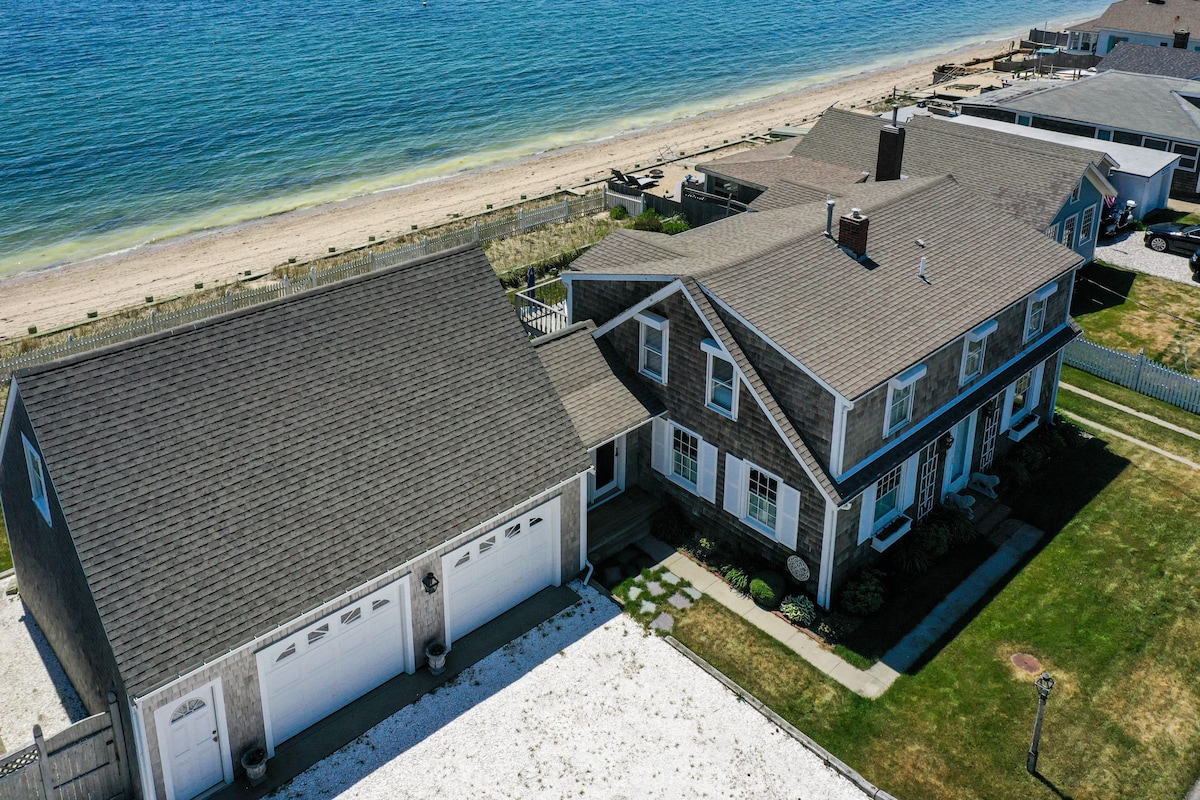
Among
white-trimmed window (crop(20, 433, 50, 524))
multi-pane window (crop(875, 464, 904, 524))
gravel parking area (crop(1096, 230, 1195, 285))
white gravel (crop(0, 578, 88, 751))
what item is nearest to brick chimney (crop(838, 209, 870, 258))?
multi-pane window (crop(875, 464, 904, 524))

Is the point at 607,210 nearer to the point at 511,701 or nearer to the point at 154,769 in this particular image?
the point at 511,701

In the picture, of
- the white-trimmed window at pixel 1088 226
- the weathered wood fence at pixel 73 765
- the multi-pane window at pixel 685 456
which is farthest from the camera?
the white-trimmed window at pixel 1088 226

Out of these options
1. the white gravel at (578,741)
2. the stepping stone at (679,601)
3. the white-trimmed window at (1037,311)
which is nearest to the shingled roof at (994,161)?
the white-trimmed window at (1037,311)

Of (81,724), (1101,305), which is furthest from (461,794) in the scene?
(1101,305)

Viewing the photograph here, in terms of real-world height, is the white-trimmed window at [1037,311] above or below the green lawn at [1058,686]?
above

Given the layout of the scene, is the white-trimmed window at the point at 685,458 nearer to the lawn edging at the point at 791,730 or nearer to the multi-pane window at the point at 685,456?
the multi-pane window at the point at 685,456

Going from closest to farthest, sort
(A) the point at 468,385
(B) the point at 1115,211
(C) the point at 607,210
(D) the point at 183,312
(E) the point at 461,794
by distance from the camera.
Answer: (E) the point at 461,794 < (A) the point at 468,385 < (D) the point at 183,312 < (B) the point at 1115,211 < (C) the point at 607,210

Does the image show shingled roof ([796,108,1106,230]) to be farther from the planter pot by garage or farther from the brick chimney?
the planter pot by garage

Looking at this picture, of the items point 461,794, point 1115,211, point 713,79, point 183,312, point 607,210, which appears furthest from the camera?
point 713,79
